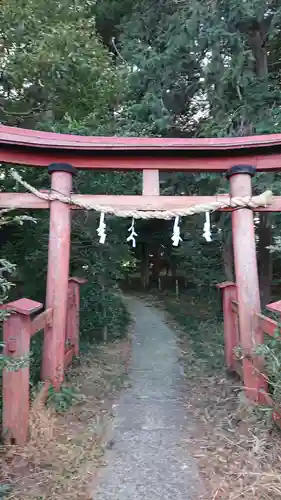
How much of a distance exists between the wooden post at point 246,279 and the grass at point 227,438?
9.5 inches

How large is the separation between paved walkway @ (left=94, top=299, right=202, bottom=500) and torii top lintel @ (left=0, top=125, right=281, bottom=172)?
2.35 m

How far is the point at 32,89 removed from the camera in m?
5.90

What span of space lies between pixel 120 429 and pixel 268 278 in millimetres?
5266

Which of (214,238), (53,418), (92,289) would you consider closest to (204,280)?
(214,238)

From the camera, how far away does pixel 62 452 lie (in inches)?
113

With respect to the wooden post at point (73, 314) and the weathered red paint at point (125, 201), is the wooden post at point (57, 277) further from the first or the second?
the wooden post at point (73, 314)

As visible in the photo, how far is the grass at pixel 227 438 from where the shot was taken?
2.43 m

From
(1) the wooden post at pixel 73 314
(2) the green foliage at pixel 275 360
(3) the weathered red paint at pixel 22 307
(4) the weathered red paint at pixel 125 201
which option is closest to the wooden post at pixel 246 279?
(4) the weathered red paint at pixel 125 201

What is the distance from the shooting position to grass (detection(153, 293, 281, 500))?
243 centimetres

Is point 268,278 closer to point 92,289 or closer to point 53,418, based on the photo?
point 92,289

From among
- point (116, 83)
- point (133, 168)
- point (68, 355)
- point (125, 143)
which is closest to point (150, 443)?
point (68, 355)

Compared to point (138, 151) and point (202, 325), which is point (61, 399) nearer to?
point (138, 151)

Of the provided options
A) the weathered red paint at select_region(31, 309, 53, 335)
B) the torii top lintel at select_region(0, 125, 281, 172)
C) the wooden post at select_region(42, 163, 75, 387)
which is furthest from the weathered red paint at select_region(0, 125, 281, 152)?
the weathered red paint at select_region(31, 309, 53, 335)

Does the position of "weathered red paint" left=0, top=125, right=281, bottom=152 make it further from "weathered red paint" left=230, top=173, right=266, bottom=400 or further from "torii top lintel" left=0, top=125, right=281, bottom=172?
"weathered red paint" left=230, top=173, right=266, bottom=400
